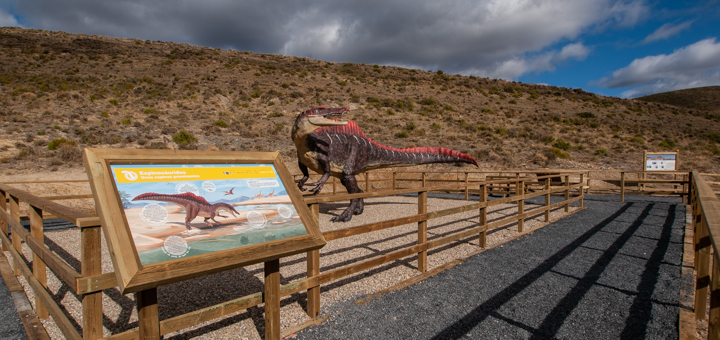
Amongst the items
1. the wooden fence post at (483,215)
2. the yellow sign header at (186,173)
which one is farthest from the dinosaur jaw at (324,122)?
the yellow sign header at (186,173)

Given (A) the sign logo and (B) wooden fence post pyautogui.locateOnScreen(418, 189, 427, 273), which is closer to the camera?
(A) the sign logo

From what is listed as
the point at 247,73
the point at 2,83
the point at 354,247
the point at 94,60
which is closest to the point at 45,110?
the point at 2,83

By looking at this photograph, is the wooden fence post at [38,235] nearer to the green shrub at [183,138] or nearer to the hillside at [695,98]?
the green shrub at [183,138]

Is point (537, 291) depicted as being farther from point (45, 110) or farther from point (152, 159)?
point (45, 110)

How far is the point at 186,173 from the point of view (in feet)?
6.52

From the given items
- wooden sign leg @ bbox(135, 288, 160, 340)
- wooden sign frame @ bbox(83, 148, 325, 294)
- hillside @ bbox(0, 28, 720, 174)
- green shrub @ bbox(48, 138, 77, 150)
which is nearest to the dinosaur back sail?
wooden sign frame @ bbox(83, 148, 325, 294)

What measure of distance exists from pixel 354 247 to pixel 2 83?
2799 cm

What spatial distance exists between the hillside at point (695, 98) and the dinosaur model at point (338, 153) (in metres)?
52.3

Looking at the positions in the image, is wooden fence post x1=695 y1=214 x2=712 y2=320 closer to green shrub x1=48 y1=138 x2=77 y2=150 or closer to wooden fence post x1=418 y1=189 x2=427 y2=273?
wooden fence post x1=418 y1=189 x2=427 y2=273

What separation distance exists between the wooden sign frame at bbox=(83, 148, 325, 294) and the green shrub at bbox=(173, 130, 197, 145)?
16162 millimetres

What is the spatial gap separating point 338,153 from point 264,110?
1770 centimetres

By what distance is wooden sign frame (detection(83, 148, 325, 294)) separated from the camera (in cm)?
152

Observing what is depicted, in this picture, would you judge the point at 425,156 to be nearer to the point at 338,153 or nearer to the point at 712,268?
the point at 338,153

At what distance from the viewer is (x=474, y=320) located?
2.81m
